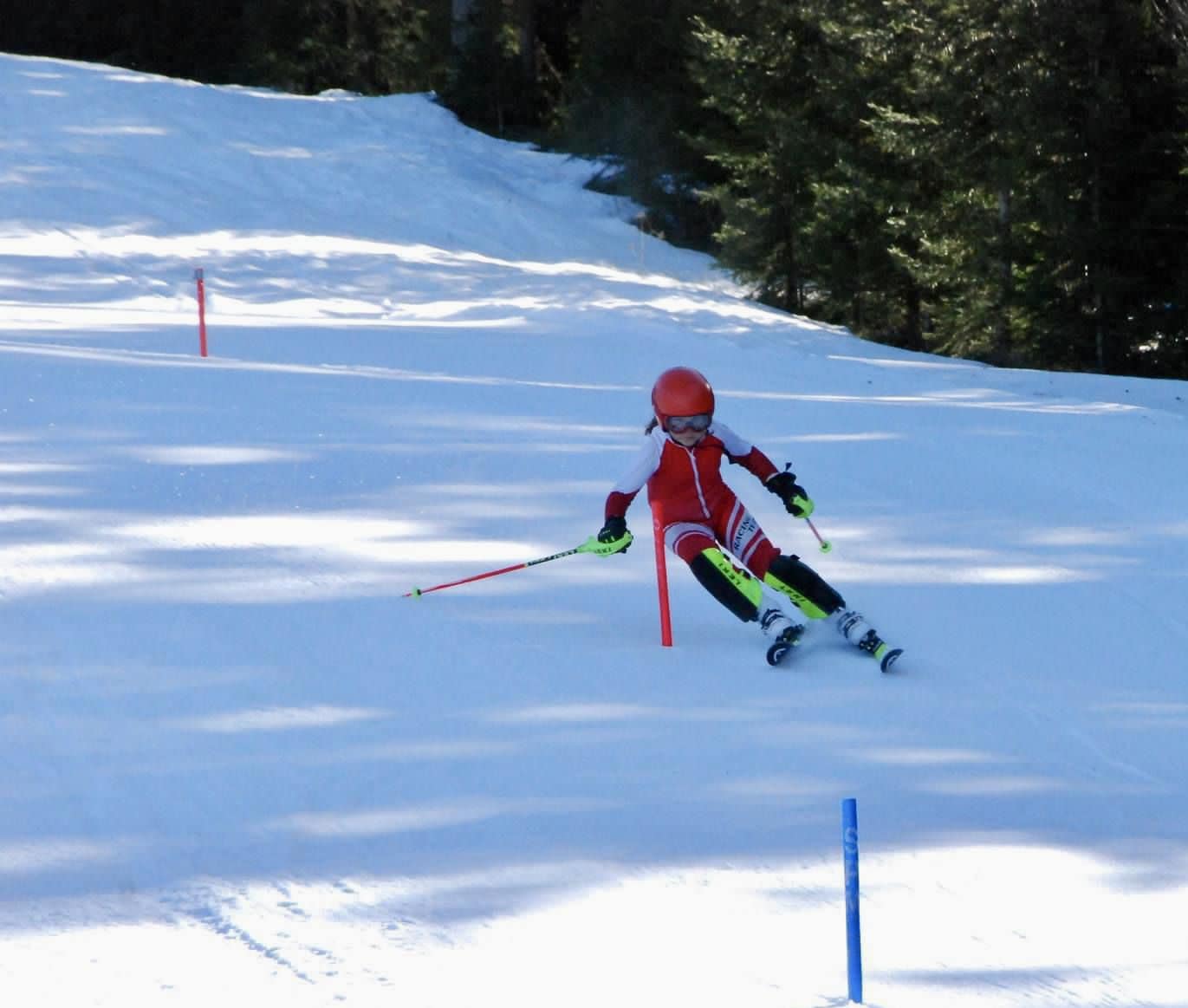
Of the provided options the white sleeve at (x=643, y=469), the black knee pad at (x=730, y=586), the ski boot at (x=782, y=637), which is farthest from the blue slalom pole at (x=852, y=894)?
the white sleeve at (x=643, y=469)

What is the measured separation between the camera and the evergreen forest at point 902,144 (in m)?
22.0

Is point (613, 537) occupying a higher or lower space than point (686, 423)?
lower

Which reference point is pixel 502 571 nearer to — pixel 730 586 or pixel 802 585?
pixel 730 586

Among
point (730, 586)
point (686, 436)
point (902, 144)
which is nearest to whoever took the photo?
point (730, 586)

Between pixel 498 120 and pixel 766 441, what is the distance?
968 inches

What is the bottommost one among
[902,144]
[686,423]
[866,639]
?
[866,639]

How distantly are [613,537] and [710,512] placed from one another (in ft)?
1.90

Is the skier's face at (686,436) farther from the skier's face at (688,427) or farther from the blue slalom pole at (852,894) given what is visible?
the blue slalom pole at (852,894)

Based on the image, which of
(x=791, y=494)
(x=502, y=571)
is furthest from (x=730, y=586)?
(x=502, y=571)

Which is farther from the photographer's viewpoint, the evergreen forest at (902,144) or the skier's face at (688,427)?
the evergreen forest at (902,144)

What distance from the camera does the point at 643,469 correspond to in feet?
23.5

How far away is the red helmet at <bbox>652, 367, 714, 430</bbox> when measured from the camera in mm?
7016

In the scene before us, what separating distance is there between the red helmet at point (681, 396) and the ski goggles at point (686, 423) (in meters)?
0.02

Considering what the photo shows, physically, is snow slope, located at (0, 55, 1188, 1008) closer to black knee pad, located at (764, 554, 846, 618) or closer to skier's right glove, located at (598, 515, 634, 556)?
black knee pad, located at (764, 554, 846, 618)
